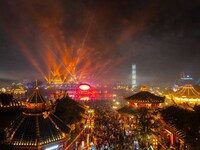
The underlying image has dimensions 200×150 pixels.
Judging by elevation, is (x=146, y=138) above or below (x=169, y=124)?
below

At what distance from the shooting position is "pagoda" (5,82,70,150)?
1559cm

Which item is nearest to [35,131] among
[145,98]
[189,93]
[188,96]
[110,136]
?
[110,136]

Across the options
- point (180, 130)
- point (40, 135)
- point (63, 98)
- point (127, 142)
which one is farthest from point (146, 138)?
point (63, 98)

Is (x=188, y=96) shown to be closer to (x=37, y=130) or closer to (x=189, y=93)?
(x=189, y=93)

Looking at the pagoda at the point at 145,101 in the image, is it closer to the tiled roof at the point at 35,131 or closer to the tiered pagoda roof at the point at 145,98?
the tiered pagoda roof at the point at 145,98

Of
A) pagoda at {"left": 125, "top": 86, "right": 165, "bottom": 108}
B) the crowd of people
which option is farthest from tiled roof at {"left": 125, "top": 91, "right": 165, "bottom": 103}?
the crowd of people

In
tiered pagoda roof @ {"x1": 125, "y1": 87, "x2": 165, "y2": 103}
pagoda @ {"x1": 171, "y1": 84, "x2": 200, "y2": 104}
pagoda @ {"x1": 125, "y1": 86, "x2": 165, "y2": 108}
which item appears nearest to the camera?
pagoda @ {"x1": 125, "y1": 86, "x2": 165, "y2": 108}

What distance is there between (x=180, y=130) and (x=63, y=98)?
19926 mm

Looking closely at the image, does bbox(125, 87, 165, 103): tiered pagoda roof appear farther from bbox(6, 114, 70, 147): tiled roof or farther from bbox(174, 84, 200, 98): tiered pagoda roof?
bbox(6, 114, 70, 147): tiled roof

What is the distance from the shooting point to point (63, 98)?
108 ft

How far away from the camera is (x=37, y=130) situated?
1612 cm

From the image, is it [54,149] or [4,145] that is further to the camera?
[54,149]

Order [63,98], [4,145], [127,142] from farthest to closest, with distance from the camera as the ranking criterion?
[63,98]
[127,142]
[4,145]

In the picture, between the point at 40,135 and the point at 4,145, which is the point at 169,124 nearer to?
the point at 40,135
